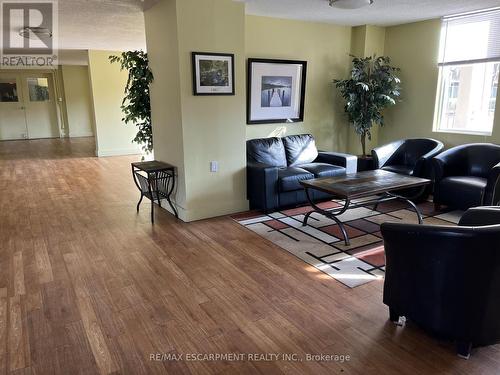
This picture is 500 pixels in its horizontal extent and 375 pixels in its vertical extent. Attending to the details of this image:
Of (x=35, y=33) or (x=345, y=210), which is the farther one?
(x=35, y=33)

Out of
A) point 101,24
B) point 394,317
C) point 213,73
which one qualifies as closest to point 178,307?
point 394,317

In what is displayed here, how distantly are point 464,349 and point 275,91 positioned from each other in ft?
13.0

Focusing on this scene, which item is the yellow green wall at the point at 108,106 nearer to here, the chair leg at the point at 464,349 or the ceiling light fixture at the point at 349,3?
the ceiling light fixture at the point at 349,3

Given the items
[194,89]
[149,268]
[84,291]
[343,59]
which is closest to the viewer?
[84,291]

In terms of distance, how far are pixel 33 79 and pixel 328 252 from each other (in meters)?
12.1

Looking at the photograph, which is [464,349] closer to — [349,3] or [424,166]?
[424,166]

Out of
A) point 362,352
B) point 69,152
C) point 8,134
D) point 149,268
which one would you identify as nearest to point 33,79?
point 8,134

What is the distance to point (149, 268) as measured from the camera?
3.12 meters

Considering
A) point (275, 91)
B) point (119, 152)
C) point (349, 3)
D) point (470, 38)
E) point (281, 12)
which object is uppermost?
point (281, 12)

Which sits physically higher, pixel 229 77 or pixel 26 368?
pixel 229 77

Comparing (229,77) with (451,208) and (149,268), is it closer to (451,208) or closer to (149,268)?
(149,268)

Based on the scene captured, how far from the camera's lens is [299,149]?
517cm

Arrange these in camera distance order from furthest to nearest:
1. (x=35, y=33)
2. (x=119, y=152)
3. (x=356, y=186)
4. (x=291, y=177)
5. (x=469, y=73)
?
1. (x=119, y=152)
2. (x=35, y=33)
3. (x=469, y=73)
4. (x=291, y=177)
5. (x=356, y=186)

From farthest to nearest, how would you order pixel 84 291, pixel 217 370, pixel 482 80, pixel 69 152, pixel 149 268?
1. pixel 69 152
2. pixel 482 80
3. pixel 149 268
4. pixel 84 291
5. pixel 217 370
